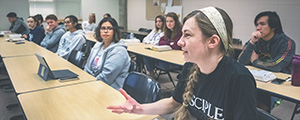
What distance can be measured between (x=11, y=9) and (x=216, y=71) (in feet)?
28.3

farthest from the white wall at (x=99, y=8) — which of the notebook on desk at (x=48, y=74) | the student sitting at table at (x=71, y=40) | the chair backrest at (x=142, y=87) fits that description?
the chair backrest at (x=142, y=87)

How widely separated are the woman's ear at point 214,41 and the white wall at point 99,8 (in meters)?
8.59

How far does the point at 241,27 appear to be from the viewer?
505 centimetres

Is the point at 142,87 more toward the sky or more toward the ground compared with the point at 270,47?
more toward the ground

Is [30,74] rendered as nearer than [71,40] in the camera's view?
Yes

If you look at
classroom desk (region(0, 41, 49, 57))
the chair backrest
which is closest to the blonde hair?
the chair backrest

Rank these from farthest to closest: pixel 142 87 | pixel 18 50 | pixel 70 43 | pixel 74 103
A: pixel 70 43 → pixel 18 50 → pixel 142 87 → pixel 74 103

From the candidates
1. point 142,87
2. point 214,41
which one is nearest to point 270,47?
point 142,87

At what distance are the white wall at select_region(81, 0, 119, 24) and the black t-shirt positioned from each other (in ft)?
27.9

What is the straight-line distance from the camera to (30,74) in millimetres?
2064

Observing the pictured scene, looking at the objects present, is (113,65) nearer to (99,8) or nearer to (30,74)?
(30,74)

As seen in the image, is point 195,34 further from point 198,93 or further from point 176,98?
point 176,98

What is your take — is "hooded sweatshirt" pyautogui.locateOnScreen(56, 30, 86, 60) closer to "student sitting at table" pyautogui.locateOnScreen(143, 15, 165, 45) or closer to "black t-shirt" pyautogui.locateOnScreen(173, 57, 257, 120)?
"student sitting at table" pyautogui.locateOnScreen(143, 15, 165, 45)

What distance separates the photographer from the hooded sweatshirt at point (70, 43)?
3695 mm
